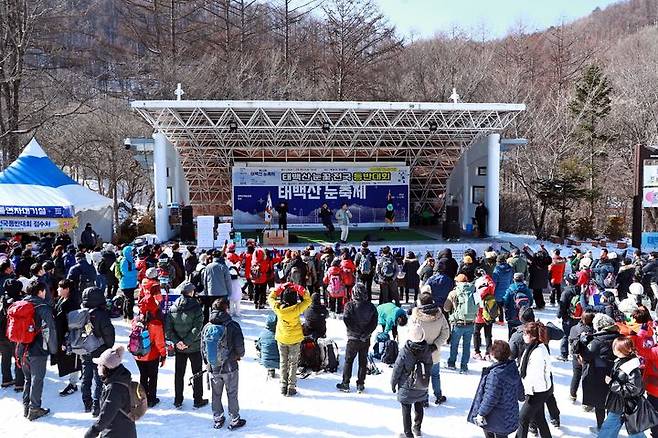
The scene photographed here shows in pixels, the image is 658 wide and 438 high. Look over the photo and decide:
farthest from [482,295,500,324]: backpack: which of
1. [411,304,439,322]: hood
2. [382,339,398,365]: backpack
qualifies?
[411,304,439,322]: hood

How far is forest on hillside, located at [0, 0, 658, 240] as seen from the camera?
78.1 ft

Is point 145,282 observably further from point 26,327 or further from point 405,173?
point 405,173

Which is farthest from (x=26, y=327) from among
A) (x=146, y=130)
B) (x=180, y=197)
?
(x=146, y=130)

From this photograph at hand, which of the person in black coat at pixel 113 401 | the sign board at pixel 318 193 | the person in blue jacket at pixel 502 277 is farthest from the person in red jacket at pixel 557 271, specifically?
the sign board at pixel 318 193

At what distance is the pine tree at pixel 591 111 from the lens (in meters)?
26.9

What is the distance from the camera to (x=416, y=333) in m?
4.68

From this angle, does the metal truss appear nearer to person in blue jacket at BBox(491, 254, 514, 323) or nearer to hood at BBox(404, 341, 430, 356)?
person in blue jacket at BBox(491, 254, 514, 323)

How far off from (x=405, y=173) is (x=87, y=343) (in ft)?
58.7

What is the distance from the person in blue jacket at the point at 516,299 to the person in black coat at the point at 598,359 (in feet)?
5.02

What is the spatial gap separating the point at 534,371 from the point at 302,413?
2454mm

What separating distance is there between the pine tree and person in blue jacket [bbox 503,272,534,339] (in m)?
21.2

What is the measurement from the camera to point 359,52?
34344 millimetres

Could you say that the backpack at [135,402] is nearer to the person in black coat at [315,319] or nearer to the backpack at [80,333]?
the backpack at [80,333]

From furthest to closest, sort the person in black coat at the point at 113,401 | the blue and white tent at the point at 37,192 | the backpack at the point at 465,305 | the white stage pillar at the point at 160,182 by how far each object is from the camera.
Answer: the white stage pillar at the point at 160,182 → the blue and white tent at the point at 37,192 → the backpack at the point at 465,305 → the person in black coat at the point at 113,401
